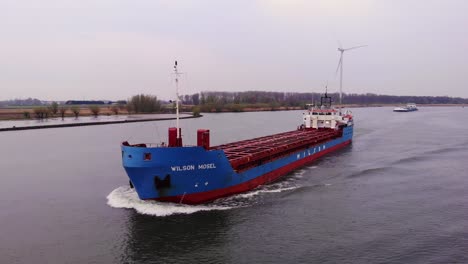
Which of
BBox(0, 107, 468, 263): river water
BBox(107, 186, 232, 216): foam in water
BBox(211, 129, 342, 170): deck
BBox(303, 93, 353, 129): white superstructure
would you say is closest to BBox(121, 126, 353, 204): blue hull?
BBox(107, 186, 232, 216): foam in water

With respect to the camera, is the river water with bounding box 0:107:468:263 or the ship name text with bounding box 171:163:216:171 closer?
the river water with bounding box 0:107:468:263

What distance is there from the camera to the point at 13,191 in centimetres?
1867

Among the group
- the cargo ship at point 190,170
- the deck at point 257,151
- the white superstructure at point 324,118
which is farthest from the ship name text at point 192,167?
the white superstructure at point 324,118

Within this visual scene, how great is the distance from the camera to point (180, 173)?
14477 millimetres

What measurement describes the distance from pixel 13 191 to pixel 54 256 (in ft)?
30.9

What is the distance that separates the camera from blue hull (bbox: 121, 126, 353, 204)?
14055 millimetres

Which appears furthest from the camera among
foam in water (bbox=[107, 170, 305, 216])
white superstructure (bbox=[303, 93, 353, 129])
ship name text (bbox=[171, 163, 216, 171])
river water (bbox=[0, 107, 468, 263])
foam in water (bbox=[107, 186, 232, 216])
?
white superstructure (bbox=[303, 93, 353, 129])

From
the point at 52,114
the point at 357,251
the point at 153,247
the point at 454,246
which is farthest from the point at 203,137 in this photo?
the point at 52,114

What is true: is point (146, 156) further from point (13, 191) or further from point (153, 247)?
point (13, 191)

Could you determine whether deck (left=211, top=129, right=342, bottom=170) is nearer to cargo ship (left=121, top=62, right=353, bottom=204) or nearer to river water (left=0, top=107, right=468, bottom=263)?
cargo ship (left=121, top=62, right=353, bottom=204)

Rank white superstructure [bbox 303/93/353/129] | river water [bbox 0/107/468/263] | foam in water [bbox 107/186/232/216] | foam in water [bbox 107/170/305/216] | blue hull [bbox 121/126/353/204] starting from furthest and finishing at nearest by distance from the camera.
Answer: white superstructure [bbox 303/93/353/129] < foam in water [bbox 107/170/305/216] < foam in water [bbox 107/186/232/216] < blue hull [bbox 121/126/353/204] < river water [bbox 0/107/468/263]

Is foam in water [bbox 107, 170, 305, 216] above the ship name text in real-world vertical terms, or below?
below

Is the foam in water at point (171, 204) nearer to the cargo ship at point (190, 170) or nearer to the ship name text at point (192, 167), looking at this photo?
the cargo ship at point (190, 170)

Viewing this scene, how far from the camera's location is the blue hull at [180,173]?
46.1 ft
